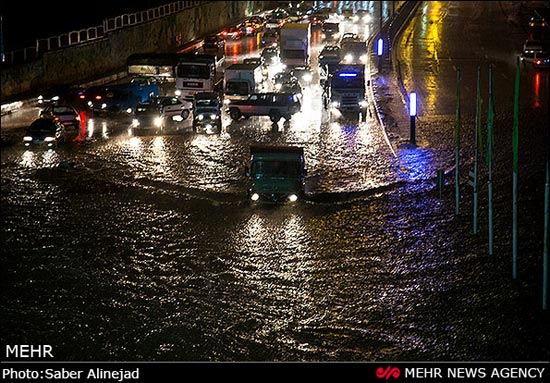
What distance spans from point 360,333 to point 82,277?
7416 millimetres

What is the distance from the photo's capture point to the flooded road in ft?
58.3

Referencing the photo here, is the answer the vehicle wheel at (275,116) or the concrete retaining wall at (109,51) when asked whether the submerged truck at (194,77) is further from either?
the concrete retaining wall at (109,51)

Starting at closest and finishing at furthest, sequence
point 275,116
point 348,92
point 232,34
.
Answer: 1. point 275,116
2. point 348,92
3. point 232,34

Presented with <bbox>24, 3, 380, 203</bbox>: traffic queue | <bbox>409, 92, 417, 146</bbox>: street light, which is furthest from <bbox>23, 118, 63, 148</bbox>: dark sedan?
<bbox>409, 92, 417, 146</bbox>: street light

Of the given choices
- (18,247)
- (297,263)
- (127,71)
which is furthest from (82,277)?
(127,71)

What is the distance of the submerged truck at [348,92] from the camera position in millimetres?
40812

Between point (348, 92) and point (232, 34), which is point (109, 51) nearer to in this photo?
point (232, 34)

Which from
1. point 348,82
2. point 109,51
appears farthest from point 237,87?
point 109,51

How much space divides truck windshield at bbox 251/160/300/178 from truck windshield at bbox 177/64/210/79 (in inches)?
786

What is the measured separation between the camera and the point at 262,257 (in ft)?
74.5

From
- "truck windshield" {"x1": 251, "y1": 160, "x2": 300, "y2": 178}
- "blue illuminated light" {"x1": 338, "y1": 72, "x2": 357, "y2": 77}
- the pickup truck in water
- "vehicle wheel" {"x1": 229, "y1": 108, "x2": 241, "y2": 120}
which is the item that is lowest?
"vehicle wheel" {"x1": 229, "y1": 108, "x2": 241, "y2": 120}

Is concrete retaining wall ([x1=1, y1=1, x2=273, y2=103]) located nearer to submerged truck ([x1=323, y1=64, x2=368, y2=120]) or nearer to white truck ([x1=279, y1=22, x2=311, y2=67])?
white truck ([x1=279, y1=22, x2=311, y2=67])

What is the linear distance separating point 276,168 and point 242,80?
18.7 metres
